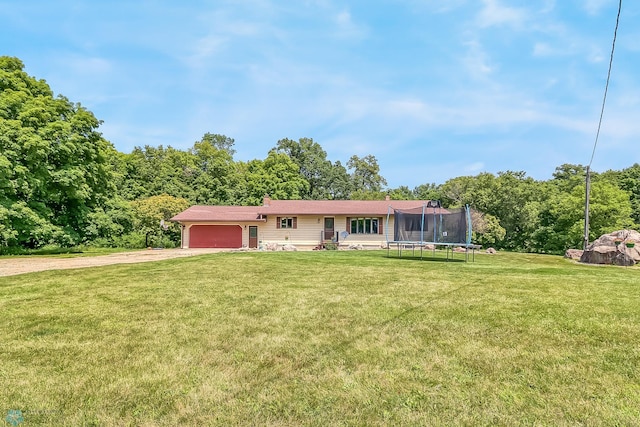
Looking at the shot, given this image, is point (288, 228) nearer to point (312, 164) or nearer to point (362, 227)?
point (362, 227)

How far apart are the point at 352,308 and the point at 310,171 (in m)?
44.5

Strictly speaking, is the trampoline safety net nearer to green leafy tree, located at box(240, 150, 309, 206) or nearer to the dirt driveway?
the dirt driveway

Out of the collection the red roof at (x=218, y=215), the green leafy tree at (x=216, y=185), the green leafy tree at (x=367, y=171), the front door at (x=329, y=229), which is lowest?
the front door at (x=329, y=229)

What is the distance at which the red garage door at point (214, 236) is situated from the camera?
2651 cm

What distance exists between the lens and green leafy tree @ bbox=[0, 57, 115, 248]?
1792 centimetres

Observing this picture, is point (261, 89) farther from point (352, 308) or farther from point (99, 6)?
point (352, 308)

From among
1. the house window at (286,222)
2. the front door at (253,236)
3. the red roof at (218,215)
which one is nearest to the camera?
the red roof at (218,215)

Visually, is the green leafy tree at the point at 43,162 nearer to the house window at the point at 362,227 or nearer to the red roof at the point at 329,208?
the red roof at the point at 329,208

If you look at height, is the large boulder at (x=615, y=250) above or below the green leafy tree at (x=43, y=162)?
below

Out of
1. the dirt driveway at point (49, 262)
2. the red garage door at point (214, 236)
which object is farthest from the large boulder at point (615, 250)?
the red garage door at point (214, 236)

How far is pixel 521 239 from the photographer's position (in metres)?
34.9

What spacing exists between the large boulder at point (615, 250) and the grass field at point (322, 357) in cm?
1014

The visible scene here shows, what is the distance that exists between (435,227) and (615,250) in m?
7.46

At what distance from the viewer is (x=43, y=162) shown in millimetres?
19250
